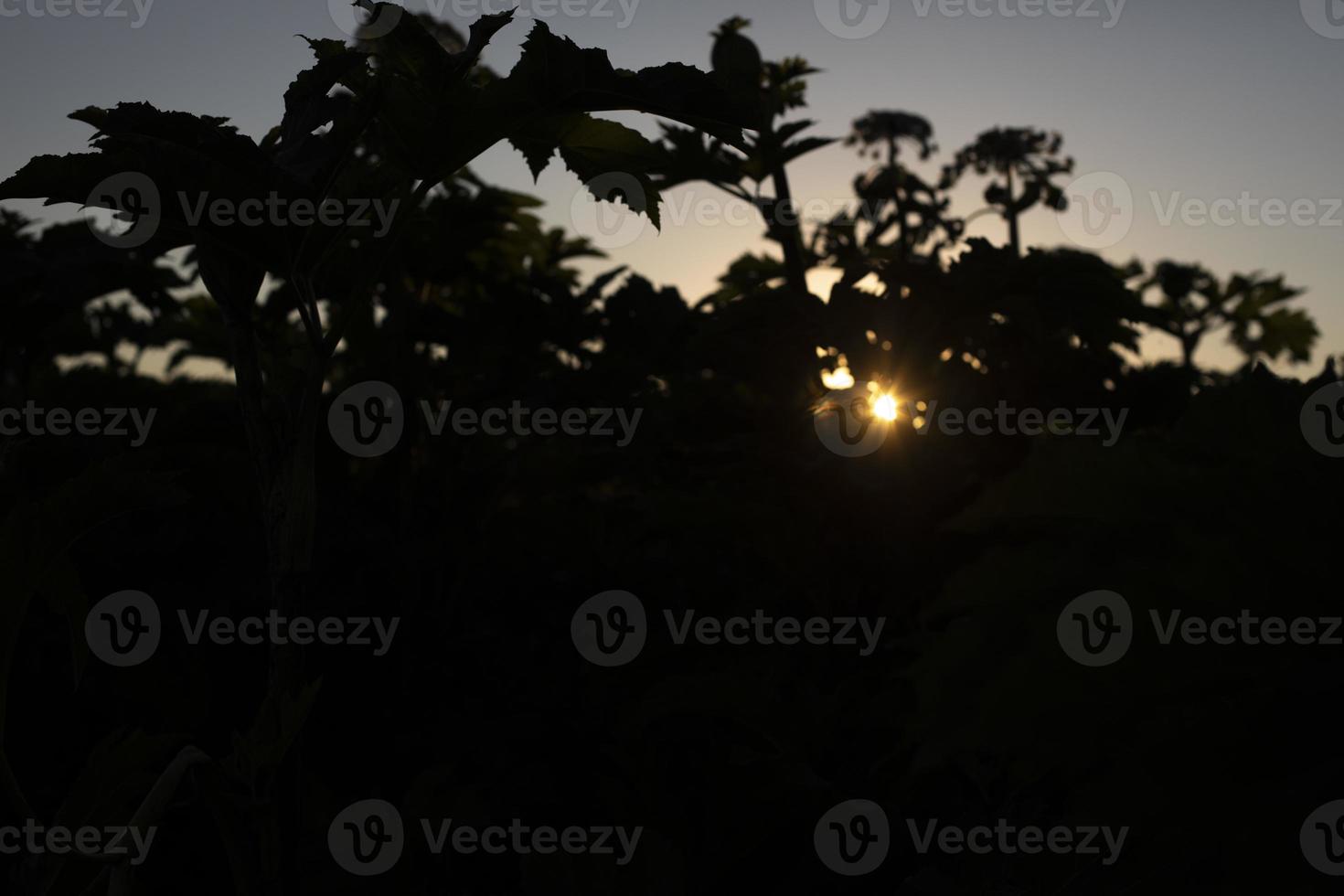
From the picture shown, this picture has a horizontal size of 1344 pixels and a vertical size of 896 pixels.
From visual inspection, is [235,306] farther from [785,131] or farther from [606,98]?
[785,131]

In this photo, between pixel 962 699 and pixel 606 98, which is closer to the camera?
pixel 962 699

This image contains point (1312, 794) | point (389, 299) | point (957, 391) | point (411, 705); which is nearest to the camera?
point (1312, 794)

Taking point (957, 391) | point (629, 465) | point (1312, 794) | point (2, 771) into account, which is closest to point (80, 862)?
point (2, 771)

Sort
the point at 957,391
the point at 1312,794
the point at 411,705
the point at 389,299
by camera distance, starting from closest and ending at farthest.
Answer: the point at 1312,794
the point at 957,391
the point at 411,705
the point at 389,299

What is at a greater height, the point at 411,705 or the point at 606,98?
the point at 606,98

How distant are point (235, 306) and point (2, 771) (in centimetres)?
75

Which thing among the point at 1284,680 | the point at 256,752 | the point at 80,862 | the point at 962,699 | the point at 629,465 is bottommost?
the point at 80,862

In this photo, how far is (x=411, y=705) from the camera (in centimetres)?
287

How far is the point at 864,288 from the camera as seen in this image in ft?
9.11

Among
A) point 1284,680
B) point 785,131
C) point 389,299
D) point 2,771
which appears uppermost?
point 785,131

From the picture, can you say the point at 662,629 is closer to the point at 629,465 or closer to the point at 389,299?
the point at 629,465

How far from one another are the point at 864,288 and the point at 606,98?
1.46 meters

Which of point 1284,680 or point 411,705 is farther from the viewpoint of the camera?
point 411,705

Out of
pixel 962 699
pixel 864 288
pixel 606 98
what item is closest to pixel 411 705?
pixel 864 288
